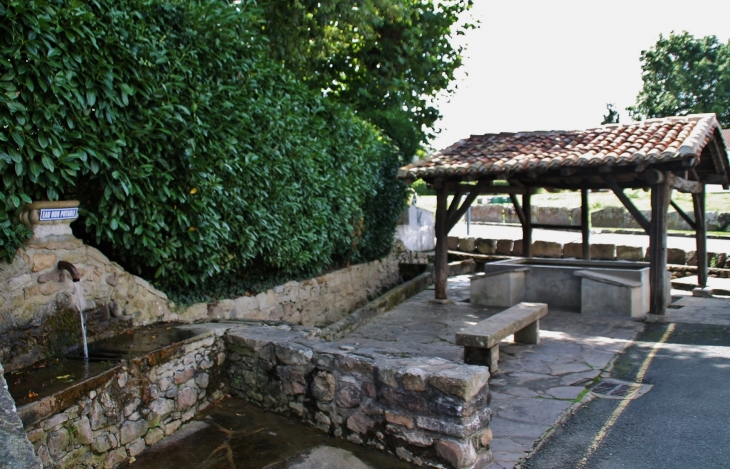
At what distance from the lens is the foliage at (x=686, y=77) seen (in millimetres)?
33656

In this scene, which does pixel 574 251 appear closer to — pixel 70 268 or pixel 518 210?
pixel 518 210

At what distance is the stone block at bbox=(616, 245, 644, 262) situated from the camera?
45.5 ft

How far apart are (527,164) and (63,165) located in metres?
6.65

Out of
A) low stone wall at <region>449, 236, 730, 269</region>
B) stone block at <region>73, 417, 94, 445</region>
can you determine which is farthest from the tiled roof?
stone block at <region>73, 417, 94, 445</region>

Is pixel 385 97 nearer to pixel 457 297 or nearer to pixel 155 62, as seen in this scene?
pixel 457 297

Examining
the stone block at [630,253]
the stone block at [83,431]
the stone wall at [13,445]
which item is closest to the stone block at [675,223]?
the stone block at [630,253]

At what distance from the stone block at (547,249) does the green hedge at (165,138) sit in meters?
8.94

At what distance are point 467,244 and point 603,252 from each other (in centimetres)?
360

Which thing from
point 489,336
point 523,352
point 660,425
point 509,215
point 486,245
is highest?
point 509,215

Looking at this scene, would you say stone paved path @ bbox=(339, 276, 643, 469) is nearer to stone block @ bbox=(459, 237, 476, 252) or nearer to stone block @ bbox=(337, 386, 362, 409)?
stone block @ bbox=(337, 386, 362, 409)

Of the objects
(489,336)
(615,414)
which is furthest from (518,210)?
(615,414)

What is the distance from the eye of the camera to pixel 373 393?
3.94 m

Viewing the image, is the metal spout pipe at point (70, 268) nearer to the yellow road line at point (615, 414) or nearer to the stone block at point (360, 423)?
the stone block at point (360, 423)

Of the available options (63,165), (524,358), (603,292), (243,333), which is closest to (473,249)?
(603,292)
